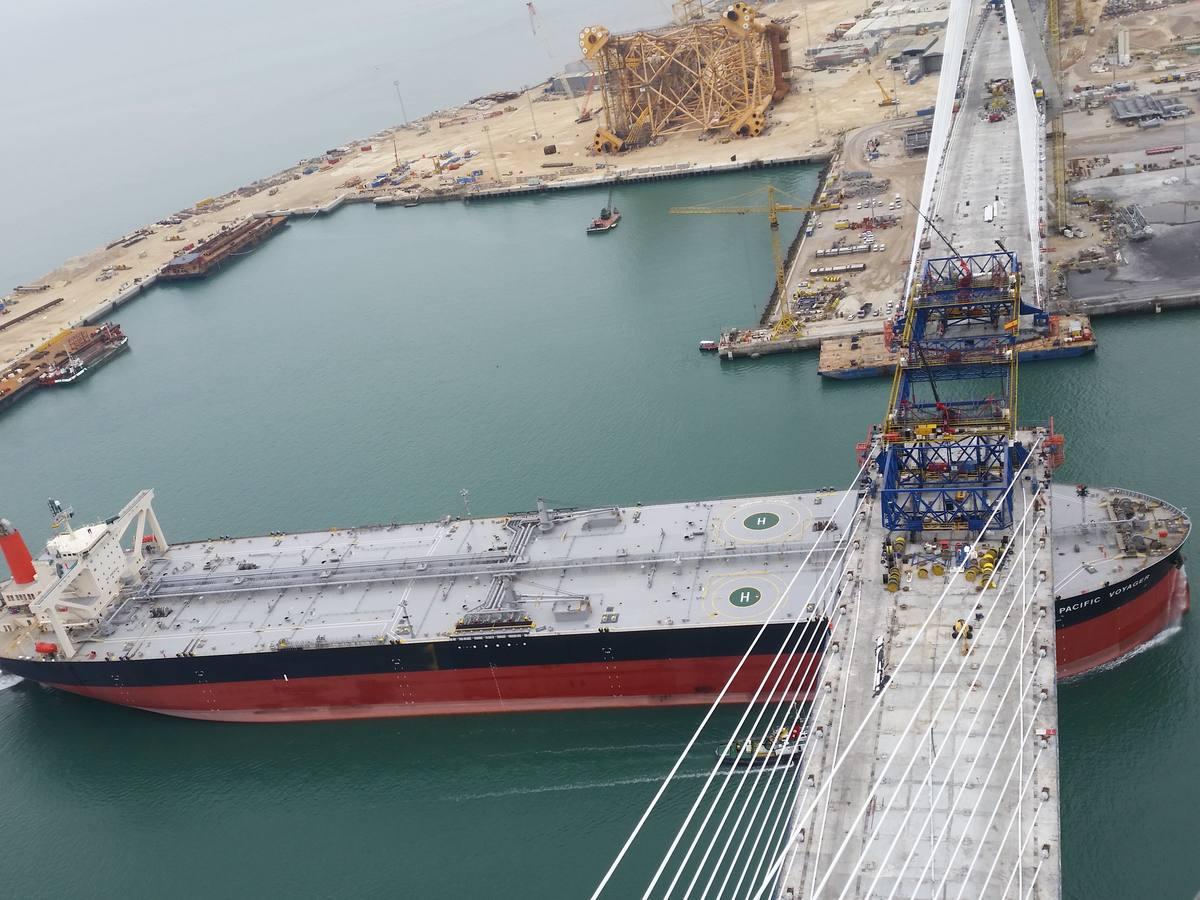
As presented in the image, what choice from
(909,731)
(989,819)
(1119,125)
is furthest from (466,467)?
(1119,125)

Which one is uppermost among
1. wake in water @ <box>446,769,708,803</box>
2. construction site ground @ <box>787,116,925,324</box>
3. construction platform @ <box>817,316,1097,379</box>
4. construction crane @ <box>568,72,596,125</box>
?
construction crane @ <box>568,72,596,125</box>

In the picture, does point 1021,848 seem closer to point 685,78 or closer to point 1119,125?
point 1119,125

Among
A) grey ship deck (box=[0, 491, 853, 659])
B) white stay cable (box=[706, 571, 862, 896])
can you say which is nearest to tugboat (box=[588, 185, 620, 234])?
grey ship deck (box=[0, 491, 853, 659])

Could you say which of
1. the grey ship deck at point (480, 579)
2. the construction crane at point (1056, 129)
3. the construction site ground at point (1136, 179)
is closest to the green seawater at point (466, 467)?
the grey ship deck at point (480, 579)

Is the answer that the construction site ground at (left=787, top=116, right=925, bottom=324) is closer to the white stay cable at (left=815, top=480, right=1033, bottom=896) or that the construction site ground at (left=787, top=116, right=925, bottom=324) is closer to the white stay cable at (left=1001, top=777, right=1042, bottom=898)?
the white stay cable at (left=815, top=480, right=1033, bottom=896)

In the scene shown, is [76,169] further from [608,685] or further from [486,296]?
[608,685]

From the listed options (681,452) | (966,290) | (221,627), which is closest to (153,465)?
(221,627)

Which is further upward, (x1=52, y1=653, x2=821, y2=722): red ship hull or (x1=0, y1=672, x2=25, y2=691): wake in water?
(x1=0, y1=672, x2=25, y2=691): wake in water
